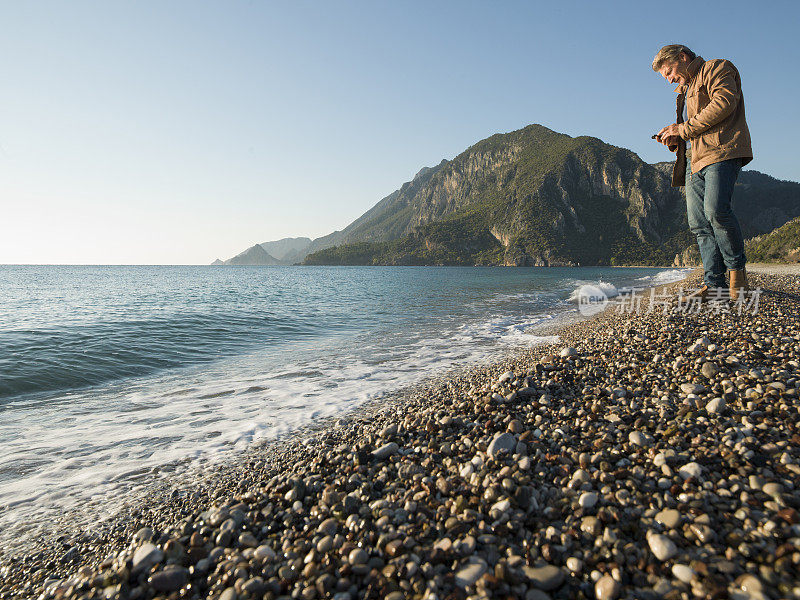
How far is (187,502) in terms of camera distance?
3688 millimetres

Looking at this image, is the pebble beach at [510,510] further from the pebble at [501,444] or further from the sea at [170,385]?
the sea at [170,385]

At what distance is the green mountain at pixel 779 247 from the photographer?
38500 mm

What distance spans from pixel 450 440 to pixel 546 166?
198 meters

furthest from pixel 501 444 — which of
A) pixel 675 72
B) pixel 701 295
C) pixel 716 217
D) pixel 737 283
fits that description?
pixel 675 72

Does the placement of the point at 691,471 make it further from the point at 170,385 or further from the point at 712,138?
the point at 170,385

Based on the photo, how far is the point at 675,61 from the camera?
21.2 ft

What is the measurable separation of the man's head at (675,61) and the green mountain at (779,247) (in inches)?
1736

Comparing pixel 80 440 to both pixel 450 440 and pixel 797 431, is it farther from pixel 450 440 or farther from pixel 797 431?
pixel 797 431

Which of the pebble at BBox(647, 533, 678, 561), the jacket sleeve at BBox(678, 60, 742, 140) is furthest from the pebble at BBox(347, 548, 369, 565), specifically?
the jacket sleeve at BBox(678, 60, 742, 140)

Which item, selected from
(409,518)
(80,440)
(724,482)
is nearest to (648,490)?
(724,482)

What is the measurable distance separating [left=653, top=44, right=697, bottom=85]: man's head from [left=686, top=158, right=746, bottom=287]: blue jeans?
1673 mm

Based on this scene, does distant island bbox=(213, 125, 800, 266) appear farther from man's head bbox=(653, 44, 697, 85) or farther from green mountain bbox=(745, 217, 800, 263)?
man's head bbox=(653, 44, 697, 85)

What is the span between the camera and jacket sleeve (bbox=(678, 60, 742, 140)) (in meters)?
5.66

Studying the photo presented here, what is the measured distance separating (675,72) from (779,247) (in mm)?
50854
